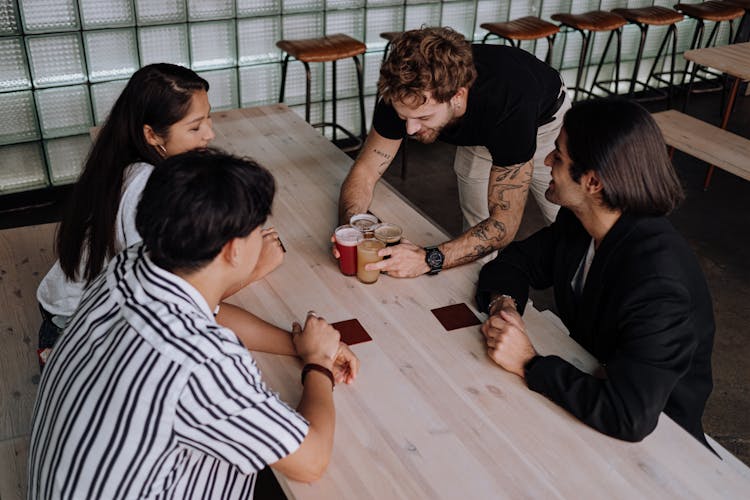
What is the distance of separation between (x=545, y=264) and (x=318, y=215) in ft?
2.38

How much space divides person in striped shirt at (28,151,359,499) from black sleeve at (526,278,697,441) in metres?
0.48

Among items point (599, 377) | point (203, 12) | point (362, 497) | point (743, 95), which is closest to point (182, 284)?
point (362, 497)

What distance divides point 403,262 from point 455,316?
8.8 inches

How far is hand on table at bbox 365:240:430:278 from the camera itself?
1831 millimetres

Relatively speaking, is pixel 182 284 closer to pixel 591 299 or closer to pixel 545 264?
pixel 591 299

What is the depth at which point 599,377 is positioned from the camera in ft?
5.00

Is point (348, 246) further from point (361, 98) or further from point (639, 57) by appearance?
point (639, 57)

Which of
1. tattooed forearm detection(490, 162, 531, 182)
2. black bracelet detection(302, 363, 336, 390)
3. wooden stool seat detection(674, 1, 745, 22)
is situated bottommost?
black bracelet detection(302, 363, 336, 390)

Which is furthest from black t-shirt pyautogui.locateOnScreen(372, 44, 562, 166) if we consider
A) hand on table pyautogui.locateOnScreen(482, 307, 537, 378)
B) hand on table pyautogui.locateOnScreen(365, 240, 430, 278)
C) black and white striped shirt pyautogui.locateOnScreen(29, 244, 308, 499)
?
black and white striped shirt pyautogui.locateOnScreen(29, 244, 308, 499)

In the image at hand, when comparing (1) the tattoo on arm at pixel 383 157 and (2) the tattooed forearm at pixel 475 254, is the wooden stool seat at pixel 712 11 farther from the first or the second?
(2) the tattooed forearm at pixel 475 254

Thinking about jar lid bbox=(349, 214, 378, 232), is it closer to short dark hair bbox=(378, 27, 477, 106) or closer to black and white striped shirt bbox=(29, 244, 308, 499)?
short dark hair bbox=(378, 27, 477, 106)

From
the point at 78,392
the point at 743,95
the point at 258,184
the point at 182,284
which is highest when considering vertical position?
the point at 258,184

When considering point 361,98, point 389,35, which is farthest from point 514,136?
point 361,98

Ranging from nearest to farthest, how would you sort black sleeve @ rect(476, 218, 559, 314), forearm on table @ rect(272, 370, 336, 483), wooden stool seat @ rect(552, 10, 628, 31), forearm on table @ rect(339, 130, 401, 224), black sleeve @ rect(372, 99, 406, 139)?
forearm on table @ rect(272, 370, 336, 483)
black sleeve @ rect(476, 218, 559, 314)
forearm on table @ rect(339, 130, 401, 224)
black sleeve @ rect(372, 99, 406, 139)
wooden stool seat @ rect(552, 10, 628, 31)
